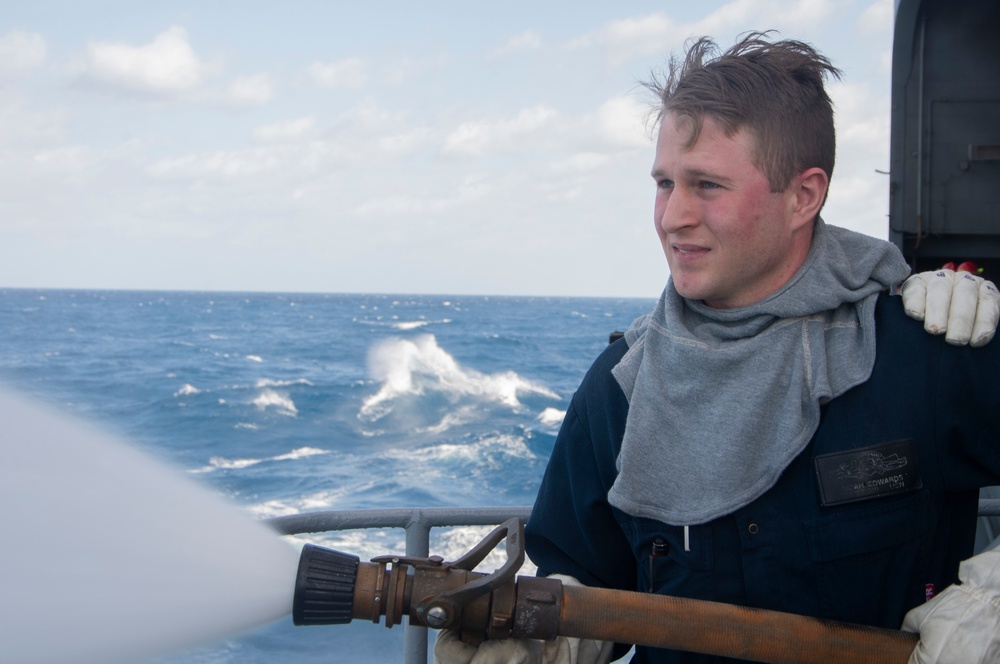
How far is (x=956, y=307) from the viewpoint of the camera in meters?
1.71

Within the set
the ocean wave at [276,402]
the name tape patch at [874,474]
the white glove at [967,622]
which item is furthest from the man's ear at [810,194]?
the ocean wave at [276,402]

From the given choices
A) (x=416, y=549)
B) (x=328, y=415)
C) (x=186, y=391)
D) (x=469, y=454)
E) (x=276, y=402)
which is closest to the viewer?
(x=416, y=549)

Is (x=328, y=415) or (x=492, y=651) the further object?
(x=328, y=415)

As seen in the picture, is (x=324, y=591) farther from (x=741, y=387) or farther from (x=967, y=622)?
(x=967, y=622)

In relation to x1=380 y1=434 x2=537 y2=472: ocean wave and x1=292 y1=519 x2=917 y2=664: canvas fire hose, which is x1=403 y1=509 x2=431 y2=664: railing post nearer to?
x1=292 y1=519 x2=917 y2=664: canvas fire hose

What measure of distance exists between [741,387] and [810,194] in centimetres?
40

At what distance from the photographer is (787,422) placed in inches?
67.0

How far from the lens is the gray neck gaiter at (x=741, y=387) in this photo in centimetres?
171

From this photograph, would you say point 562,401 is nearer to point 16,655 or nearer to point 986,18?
point 986,18

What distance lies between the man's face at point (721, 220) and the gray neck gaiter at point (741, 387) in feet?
0.18

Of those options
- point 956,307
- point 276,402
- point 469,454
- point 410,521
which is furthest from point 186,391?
point 956,307

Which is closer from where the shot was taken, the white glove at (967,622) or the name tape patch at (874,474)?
the white glove at (967,622)

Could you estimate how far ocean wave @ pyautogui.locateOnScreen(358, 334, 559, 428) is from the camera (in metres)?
21.4

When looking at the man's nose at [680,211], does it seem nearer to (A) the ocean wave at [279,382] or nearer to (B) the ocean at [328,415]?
(B) the ocean at [328,415]
